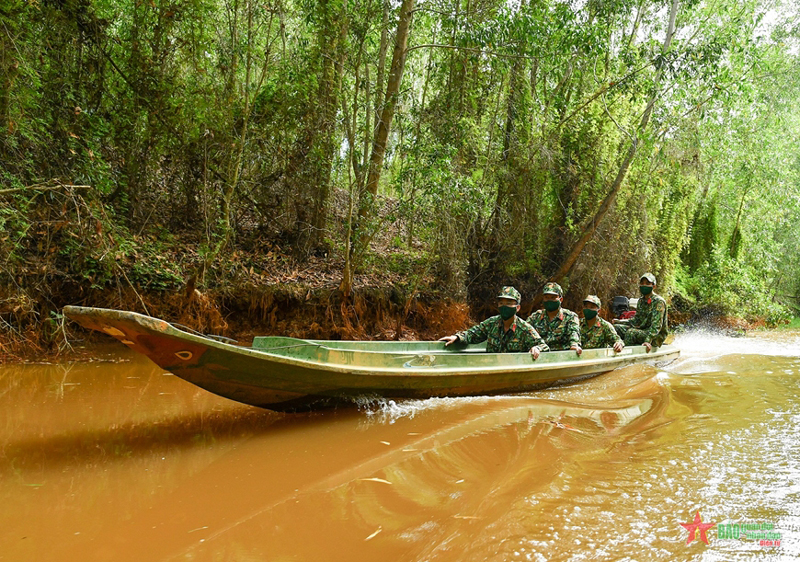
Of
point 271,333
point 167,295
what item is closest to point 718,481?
point 271,333

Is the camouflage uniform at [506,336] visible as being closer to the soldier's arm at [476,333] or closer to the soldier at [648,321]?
the soldier's arm at [476,333]

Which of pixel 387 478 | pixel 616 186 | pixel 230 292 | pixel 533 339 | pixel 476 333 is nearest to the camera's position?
pixel 387 478

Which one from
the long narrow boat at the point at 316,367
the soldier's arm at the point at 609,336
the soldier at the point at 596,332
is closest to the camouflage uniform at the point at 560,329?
the long narrow boat at the point at 316,367

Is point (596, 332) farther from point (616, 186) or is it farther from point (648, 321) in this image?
point (616, 186)

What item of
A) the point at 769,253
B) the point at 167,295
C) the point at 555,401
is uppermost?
the point at 769,253

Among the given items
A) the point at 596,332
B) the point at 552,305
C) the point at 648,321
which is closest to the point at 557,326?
the point at 552,305

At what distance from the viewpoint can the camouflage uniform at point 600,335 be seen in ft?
27.5

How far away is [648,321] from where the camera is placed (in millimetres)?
9242

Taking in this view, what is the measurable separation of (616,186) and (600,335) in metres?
4.69

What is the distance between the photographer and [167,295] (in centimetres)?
841

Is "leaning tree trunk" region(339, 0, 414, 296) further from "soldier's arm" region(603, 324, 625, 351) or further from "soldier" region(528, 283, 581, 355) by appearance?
"soldier's arm" region(603, 324, 625, 351)

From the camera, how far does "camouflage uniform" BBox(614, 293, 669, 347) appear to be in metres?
8.88

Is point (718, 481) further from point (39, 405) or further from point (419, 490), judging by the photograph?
point (39, 405)

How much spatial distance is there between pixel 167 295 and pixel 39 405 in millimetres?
3361
